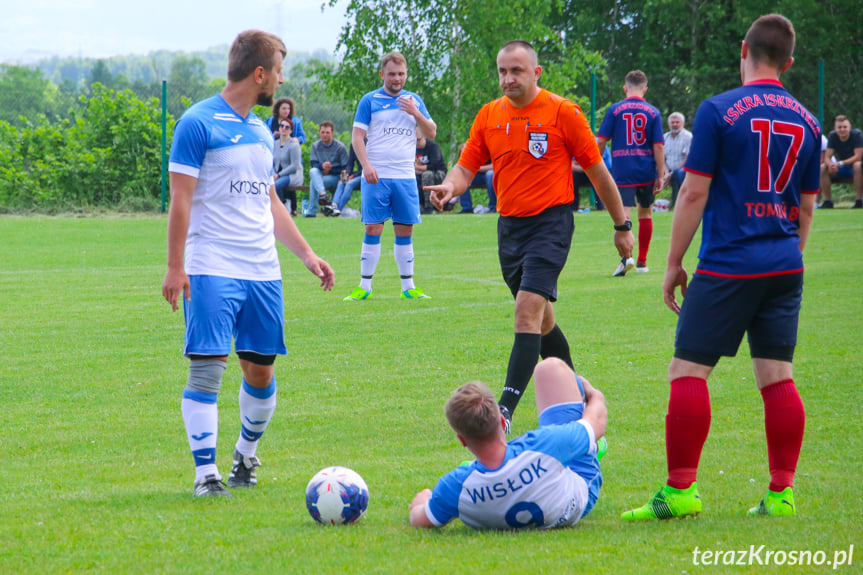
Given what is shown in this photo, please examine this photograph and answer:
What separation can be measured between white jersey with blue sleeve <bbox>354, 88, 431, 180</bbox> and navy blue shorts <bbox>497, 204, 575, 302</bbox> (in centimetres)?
536

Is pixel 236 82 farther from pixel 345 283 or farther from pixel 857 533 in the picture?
pixel 345 283

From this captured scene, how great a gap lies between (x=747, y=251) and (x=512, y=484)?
1.38m

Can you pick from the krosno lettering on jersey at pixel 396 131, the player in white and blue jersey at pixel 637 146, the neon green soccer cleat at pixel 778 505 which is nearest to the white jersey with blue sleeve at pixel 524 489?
the neon green soccer cleat at pixel 778 505

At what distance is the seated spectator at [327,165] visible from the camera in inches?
893

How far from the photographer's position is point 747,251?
13.6 ft

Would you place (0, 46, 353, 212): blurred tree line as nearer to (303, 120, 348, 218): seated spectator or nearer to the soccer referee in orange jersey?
(303, 120, 348, 218): seated spectator

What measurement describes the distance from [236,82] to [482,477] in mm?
2263

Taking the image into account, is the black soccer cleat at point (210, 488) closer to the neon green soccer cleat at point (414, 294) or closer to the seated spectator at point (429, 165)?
the neon green soccer cleat at point (414, 294)

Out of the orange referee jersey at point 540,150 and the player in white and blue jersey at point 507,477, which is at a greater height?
the orange referee jersey at point 540,150

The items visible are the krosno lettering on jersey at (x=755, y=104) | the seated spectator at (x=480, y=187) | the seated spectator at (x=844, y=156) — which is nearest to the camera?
the krosno lettering on jersey at (x=755, y=104)

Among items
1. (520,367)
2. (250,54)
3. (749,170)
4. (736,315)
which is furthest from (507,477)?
(250,54)

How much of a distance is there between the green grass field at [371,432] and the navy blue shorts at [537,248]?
860 millimetres

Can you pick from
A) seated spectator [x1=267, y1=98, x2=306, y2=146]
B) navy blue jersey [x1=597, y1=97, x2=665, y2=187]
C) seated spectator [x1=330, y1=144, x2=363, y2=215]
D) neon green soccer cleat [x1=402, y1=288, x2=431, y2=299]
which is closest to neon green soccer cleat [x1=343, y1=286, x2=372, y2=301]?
neon green soccer cleat [x1=402, y1=288, x2=431, y2=299]

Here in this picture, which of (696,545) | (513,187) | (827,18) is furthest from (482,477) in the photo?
(827,18)
